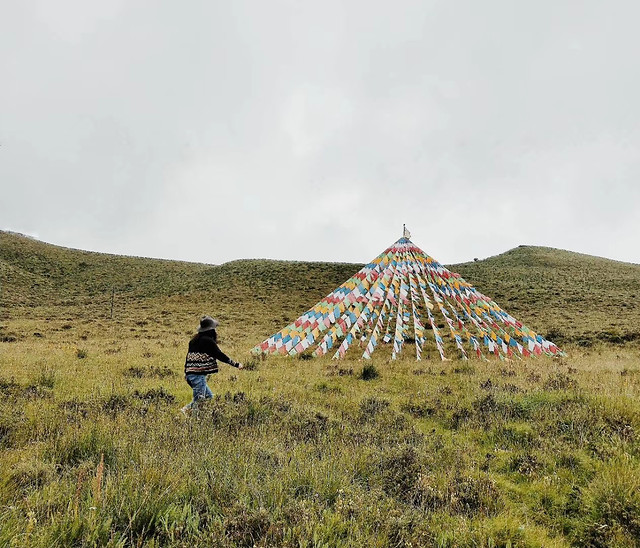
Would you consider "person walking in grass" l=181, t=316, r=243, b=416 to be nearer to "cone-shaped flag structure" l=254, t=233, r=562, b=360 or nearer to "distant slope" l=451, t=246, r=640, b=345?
"cone-shaped flag structure" l=254, t=233, r=562, b=360

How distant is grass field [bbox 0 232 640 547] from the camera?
328cm

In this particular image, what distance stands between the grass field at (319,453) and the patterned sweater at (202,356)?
0.70 m

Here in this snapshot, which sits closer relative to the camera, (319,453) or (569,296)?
(319,453)

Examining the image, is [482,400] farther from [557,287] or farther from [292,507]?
[557,287]

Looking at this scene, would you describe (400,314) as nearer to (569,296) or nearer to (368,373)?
(368,373)

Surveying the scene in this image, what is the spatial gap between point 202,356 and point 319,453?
3.37m

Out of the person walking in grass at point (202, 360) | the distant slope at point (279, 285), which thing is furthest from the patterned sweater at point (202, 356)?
the distant slope at point (279, 285)

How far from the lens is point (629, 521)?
374cm

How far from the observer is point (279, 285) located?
43.5m

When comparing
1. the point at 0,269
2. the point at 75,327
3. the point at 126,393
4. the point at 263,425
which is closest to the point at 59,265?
the point at 0,269

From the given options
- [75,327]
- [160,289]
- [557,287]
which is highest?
[557,287]

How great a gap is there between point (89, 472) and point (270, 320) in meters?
24.0

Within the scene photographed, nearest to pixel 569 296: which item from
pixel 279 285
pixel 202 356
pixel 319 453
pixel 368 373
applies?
pixel 279 285

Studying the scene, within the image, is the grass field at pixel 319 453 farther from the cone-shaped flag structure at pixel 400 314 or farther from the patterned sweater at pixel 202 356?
the cone-shaped flag structure at pixel 400 314
